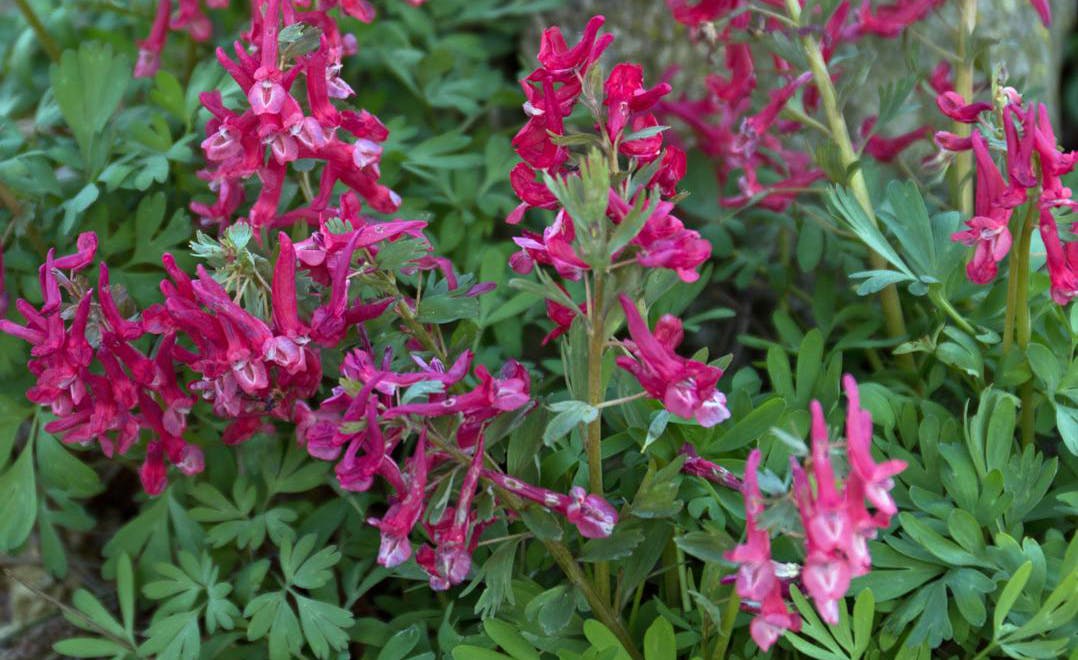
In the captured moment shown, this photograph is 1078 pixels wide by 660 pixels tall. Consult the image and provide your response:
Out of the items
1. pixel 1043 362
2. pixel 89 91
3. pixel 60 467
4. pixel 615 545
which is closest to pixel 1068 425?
pixel 1043 362

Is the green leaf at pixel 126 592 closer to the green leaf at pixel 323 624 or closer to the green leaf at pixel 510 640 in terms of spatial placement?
the green leaf at pixel 323 624

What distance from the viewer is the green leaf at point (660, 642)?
1212mm

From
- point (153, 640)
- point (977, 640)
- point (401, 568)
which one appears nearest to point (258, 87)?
point (401, 568)

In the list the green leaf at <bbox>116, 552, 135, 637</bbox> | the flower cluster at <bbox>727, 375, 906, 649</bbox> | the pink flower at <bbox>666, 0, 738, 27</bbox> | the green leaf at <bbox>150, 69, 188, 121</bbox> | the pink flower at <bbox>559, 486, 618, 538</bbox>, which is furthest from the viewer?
the green leaf at <bbox>150, 69, 188, 121</bbox>

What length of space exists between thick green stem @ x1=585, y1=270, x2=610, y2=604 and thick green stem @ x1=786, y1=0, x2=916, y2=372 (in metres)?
0.60

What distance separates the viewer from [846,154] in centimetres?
162

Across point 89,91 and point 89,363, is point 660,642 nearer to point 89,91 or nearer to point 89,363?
point 89,363

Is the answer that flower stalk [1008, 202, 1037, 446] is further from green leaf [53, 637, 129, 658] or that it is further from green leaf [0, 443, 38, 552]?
green leaf [0, 443, 38, 552]

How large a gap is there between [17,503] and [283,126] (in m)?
0.77

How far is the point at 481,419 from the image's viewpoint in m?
1.16

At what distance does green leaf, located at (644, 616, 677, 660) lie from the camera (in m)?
1.21

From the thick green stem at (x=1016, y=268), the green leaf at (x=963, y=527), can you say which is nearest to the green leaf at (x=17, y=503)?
the green leaf at (x=963, y=527)

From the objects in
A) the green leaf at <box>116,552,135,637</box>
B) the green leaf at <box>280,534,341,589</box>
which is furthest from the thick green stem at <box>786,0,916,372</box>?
the green leaf at <box>116,552,135,637</box>

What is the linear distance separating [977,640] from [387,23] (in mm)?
1552
